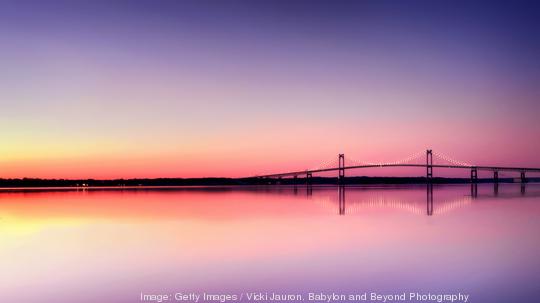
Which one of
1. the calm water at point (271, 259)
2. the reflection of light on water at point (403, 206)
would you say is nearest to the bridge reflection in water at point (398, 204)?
the reflection of light on water at point (403, 206)

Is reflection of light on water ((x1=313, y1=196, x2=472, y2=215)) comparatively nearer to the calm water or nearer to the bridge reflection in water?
the bridge reflection in water

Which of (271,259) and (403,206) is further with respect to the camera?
(403,206)

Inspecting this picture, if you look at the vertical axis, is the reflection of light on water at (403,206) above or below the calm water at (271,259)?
below

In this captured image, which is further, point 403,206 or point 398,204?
point 398,204

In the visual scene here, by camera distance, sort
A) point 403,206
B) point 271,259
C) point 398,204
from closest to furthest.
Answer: point 271,259, point 403,206, point 398,204

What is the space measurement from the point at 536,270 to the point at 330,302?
304 cm

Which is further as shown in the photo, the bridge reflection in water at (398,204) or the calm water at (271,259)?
the bridge reflection in water at (398,204)

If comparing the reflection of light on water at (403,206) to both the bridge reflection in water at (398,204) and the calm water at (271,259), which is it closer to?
the bridge reflection in water at (398,204)

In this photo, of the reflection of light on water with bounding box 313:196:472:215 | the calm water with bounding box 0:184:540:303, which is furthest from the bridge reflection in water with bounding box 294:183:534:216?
the calm water with bounding box 0:184:540:303

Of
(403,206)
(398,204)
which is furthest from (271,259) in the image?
(398,204)

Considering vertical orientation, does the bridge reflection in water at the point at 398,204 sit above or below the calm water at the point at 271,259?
below

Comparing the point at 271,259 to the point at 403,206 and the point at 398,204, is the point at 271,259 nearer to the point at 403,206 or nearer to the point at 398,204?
the point at 403,206

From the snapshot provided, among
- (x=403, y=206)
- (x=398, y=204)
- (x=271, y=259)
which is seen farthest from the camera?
(x=398, y=204)

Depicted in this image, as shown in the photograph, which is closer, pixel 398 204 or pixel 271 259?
pixel 271 259
